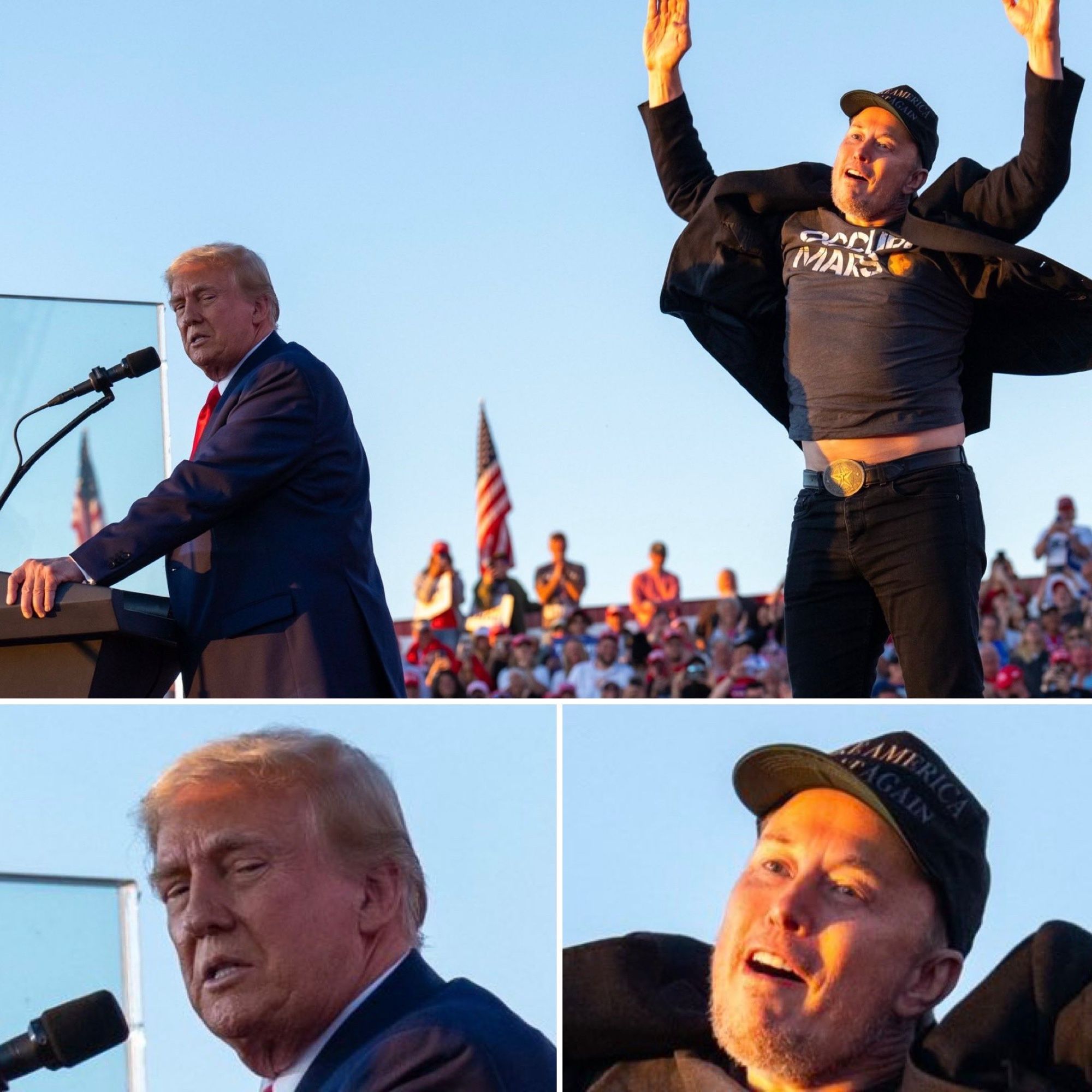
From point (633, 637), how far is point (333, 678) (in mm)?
9931

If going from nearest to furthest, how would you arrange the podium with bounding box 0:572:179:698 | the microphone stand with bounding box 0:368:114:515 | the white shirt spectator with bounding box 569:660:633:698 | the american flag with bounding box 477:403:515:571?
the podium with bounding box 0:572:179:698
the microphone stand with bounding box 0:368:114:515
the white shirt spectator with bounding box 569:660:633:698
the american flag with bounding box 477:403:515:571

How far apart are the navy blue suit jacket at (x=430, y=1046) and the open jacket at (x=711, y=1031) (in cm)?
9

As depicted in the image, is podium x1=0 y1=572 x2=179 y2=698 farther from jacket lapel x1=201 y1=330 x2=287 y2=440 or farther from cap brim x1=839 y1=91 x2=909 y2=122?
cap brim x1=839 y1=91 x2=909 y2=122

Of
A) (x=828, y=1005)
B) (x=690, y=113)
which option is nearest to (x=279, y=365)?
(x=690, y=113)

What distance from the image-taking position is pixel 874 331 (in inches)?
165

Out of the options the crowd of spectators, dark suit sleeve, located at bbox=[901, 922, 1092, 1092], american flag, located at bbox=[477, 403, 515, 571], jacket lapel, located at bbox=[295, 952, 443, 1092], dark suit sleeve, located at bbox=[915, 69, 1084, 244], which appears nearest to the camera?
dark suit sleeve, located at bbox=[901, 922, 1092, 1092]

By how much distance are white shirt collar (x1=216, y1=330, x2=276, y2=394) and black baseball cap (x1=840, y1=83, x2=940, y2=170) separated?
1242 mm

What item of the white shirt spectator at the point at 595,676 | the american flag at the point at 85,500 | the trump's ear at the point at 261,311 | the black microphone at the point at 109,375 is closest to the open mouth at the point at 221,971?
the american flag at the point at 85,500

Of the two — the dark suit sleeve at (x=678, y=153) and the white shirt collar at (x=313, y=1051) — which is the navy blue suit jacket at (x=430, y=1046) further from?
the dark suit sleeve at (x=678, y=153)

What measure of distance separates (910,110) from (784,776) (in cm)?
175

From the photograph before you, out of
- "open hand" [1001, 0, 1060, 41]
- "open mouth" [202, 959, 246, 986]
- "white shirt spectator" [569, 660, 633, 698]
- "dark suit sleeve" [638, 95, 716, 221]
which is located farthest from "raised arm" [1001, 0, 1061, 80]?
"white shirt spectator" [569, 660, 633, 698]

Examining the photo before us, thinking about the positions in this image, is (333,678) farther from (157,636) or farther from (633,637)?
(633,637)

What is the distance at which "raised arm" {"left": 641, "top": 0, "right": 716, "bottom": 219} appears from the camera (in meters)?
4.50

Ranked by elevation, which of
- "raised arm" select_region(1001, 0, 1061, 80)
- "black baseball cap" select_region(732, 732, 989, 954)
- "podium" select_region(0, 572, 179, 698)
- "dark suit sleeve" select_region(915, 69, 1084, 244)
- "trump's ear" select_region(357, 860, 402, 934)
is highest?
"raised arm" select_region(1001, 0, 1061, 80)
